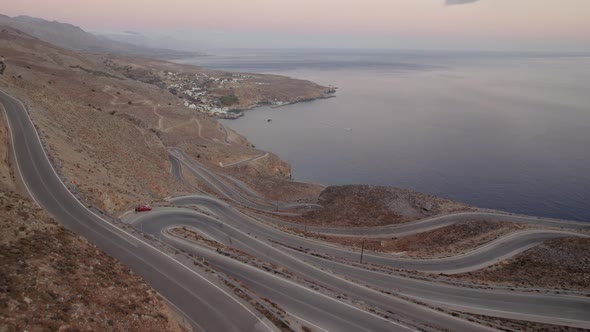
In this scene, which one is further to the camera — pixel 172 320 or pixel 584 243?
pixel 584 243

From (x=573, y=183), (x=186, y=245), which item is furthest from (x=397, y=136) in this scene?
(x=186, y=245)

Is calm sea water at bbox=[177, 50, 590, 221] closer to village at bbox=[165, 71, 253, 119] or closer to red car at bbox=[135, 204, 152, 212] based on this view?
village at bbox=[165, 71, 253, 119]

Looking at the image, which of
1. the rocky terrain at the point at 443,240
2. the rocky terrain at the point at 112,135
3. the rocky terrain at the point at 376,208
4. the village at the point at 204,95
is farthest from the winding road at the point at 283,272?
the village at the point at 204,95

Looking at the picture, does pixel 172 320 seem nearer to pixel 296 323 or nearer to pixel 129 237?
pixel 296 323

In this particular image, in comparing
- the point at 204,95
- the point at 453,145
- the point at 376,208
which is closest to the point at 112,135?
the point at 376,208

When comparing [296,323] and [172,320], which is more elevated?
[172,320]
